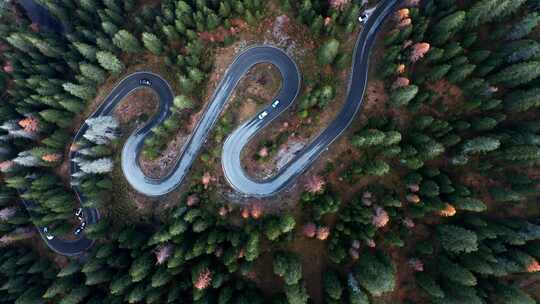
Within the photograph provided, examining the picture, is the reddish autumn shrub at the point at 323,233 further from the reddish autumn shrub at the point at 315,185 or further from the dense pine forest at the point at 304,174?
the reddish autumn shrub at the point at 315,185

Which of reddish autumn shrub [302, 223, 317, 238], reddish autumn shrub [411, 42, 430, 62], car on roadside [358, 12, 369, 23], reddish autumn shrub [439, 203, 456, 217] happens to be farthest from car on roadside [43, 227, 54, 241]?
reddish autumn shrub [411, 42, 430, 62]

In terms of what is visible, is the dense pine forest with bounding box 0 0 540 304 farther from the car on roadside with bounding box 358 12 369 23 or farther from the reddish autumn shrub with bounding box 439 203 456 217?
the car on roadside with bounding box 358 12 369 23

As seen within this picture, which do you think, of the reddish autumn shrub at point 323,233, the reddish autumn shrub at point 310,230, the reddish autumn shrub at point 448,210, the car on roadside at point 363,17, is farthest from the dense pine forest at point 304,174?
the car on roadside at point 363,17

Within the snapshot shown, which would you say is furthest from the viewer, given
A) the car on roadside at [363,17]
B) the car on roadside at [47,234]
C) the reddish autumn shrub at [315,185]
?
the car on roadside at [47,234]

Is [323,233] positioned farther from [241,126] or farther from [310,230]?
[241,126]

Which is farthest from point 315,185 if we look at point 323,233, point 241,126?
point 241,126

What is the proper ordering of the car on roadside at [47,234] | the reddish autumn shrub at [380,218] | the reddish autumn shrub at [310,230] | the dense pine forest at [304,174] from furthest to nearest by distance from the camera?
the car on roadside at [47,234], the reddish autumn shrub at [310,230], the reddish autumn shrub at [380,218], the dense pine forest at [304,174]
